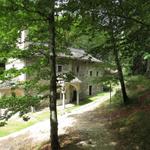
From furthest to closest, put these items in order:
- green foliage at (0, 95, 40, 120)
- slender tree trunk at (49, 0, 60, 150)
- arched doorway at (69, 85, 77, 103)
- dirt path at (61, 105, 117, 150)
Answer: arched doorway at (69, 85, 77, 103) → dirt path at (61, 105, 117, 150) → slender tree trunk at (49, 0, 60, 150) → green foliage at (0, 95, 40, 120)

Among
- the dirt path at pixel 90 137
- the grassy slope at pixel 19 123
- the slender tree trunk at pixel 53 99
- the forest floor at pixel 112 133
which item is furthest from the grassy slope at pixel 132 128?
the grassy slope at pixel 19 123

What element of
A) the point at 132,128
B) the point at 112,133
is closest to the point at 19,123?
the point at 112,133

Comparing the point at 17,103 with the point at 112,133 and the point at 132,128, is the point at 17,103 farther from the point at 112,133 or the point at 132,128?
the point at 132,128

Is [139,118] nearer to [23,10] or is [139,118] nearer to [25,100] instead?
[25,100]

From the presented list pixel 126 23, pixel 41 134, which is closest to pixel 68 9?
pixel 126 23

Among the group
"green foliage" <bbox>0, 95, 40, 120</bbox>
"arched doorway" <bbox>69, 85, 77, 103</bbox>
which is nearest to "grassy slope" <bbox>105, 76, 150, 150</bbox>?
"green foliage" <bbox>0, 95, 40, 120</bbox>

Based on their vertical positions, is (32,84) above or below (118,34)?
below

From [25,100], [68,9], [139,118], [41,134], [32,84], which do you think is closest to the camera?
[68,9]

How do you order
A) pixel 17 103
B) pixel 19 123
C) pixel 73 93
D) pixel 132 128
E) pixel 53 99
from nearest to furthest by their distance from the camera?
pixel 17 103, pixel 53 99, pixel 132 128, pixel 19 123, pixel 73 93

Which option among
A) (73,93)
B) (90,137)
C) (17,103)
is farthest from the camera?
(73,93)

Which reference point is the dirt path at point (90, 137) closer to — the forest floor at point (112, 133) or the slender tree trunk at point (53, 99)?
the forest floor at point (112, 133)

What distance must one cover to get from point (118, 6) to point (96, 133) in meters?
8.72

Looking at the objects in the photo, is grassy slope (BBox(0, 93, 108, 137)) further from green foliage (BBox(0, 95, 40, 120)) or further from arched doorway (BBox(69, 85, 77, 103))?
green foliage (BBox(0, 95, 40, 120))

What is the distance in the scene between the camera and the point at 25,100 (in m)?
12.0
